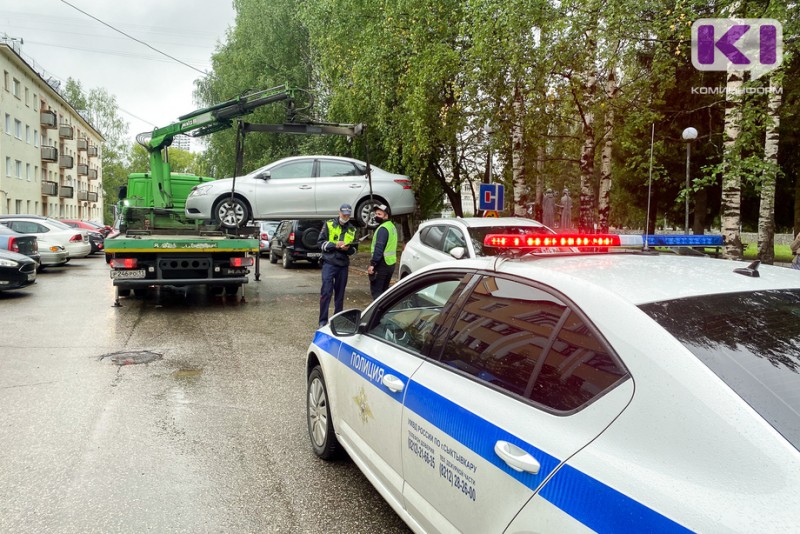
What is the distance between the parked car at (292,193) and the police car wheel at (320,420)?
317 inches

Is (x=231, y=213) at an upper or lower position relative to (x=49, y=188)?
lower

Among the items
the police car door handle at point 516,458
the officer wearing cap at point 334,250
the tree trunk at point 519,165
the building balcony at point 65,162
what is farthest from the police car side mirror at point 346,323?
the building balcony at point 65,162

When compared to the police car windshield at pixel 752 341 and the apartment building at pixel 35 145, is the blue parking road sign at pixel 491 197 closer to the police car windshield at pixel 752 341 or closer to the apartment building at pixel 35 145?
the police car windshield at pixel 752 341

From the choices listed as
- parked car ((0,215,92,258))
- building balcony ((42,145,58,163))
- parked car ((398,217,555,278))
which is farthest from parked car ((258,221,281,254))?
building balcony ((42,145,58,163))

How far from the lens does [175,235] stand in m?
11.1

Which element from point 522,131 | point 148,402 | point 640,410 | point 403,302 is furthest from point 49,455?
point 522,131

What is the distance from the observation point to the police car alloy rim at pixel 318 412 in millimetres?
3788

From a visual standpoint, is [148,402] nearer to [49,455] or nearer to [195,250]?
[49,455]

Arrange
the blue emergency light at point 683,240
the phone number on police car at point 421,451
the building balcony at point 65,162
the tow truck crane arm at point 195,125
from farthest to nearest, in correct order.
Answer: the building balcony at point 65,162
the tow truck crane arm at point 195,125
the blue emergency light at point 683,240
the phone number on police car at point 421,451

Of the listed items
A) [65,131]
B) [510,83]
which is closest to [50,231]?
[510,83]

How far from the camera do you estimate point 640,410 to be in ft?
5.21

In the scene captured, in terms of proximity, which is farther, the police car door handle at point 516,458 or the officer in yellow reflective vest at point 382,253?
the officer in yellow reflective vest at point 382,253

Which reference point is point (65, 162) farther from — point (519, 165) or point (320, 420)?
point (320, 420)

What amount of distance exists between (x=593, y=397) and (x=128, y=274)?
→ 970cm
